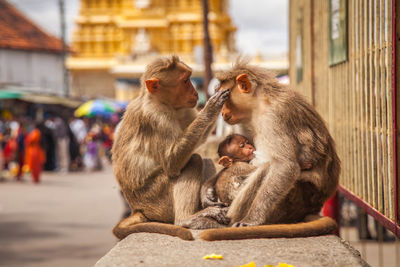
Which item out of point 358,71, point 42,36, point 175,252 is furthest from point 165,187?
A: point 42,36

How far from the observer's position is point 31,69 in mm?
37438

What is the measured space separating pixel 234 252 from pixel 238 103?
765mm

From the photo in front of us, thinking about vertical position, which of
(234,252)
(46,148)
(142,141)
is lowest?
(46,148)

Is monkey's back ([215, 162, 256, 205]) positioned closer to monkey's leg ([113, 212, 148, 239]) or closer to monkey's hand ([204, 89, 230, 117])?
monkey's hand ([204, 89, 230, 117])

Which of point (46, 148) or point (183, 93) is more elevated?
point (183, 93)

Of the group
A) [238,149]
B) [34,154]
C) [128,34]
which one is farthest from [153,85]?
[128,34]

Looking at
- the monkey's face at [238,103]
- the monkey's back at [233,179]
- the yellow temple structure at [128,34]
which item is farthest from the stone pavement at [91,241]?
the yellow temple structure at [128,34]

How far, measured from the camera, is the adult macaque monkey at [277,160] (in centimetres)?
304

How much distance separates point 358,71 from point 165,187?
162 centimetres

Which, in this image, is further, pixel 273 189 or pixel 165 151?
pixel 165 151

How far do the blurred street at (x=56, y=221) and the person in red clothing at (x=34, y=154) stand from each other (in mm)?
327

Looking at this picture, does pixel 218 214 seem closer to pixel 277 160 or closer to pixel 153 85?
pixel 277 160

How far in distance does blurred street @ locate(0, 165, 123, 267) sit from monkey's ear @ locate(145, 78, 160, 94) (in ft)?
9.50

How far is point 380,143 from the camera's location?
11.5 feet
